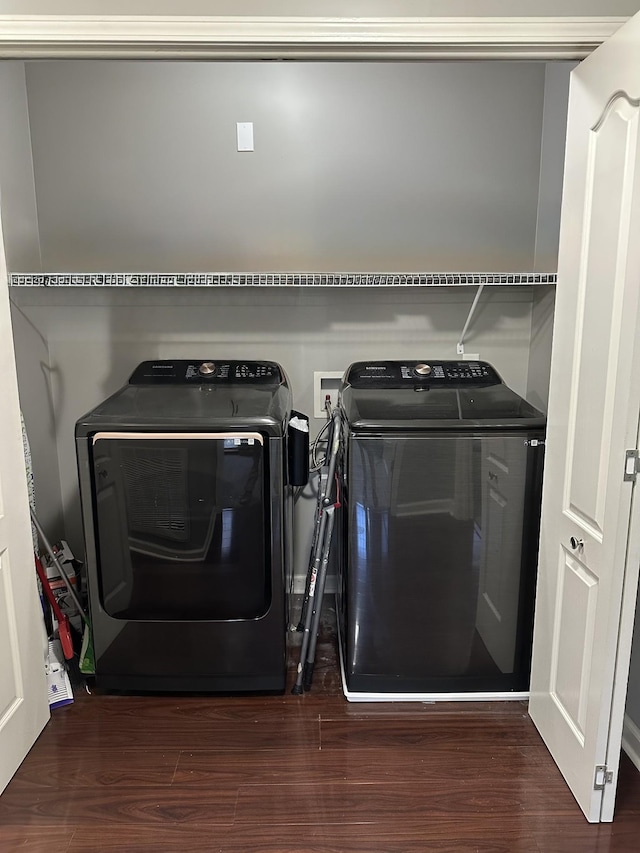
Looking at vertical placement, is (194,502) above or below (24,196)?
below

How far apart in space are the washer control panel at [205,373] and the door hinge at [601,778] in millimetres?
1697

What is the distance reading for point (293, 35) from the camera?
5.33 feet

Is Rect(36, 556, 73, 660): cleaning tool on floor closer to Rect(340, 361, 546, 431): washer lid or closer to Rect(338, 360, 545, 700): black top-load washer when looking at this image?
Rect(338, 360, 545, 700): black top-load washer

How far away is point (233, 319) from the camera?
2887mm

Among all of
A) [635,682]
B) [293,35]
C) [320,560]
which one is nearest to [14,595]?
[320,560]

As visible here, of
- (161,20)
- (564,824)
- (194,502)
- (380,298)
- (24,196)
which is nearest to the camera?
(161,20)

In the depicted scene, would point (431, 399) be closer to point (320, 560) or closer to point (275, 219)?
point (320, 560)

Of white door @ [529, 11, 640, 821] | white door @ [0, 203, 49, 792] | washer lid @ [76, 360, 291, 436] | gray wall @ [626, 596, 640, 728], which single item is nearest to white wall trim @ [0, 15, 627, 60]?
white door @ [529, 11, 640, 821]

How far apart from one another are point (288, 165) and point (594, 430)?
1.76 m

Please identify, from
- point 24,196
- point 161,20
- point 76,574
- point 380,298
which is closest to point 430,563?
point 380,298

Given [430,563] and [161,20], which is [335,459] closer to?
[430,563]

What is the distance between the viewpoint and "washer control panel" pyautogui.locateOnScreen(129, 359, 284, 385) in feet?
8.68

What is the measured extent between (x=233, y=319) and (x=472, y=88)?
1390mm

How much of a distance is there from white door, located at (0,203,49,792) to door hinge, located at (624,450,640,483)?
1689mm
